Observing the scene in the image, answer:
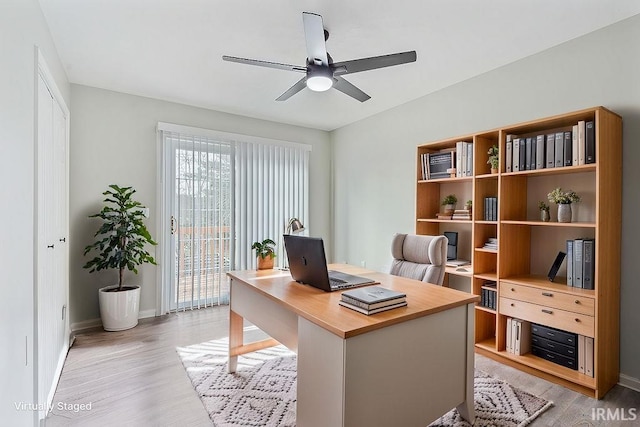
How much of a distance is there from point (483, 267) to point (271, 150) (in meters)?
2.97

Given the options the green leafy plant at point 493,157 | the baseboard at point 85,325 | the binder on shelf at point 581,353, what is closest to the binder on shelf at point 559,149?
the green leafy plant at point 493,157

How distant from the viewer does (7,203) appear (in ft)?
4.24

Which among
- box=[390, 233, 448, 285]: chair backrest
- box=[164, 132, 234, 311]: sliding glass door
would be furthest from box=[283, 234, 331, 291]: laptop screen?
box=[164, 132, 234, 311]: sliding glass door

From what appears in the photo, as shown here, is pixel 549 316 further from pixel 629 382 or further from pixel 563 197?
pixel 563 197

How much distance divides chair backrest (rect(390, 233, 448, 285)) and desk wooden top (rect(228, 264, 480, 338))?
310mm

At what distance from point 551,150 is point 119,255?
3.79m

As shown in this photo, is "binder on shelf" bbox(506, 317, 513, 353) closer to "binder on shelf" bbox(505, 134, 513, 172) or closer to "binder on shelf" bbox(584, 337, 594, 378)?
"binder on shelf" bbox(584, 337, 594, 378)

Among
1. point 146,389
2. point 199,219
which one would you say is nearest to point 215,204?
point 199,219

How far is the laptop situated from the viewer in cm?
170

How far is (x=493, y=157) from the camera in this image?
2.71 m

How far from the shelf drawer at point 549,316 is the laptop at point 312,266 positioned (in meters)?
1.29

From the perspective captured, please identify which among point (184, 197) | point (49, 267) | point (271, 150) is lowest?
point (49, 267)

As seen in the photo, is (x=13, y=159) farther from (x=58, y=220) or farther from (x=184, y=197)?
(x=184, y=197)

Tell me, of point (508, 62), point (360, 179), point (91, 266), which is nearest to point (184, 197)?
point (91, 266)
